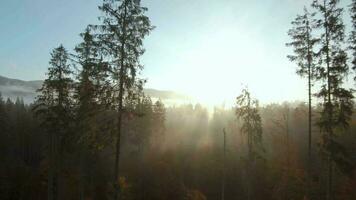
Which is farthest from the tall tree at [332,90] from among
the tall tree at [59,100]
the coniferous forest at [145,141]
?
the tall tree at [59,100]

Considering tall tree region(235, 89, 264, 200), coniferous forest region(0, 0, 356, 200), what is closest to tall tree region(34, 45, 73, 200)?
coniferous forest region(0, 0, 356, 200)

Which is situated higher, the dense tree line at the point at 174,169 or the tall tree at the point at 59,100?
the tall tree at the point at 59,100

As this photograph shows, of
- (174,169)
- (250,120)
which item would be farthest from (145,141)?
(250,120)

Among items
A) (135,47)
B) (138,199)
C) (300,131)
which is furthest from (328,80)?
(300,131)

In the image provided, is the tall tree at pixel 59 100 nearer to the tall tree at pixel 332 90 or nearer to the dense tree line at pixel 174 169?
the dense tree line at pixel 174 169

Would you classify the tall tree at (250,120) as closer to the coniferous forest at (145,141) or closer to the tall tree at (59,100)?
the coniferous forest at (145,141)

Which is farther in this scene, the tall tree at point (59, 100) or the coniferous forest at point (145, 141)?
the tall tree at point (59, 100)

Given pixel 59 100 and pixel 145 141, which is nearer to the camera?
pixel 59 100

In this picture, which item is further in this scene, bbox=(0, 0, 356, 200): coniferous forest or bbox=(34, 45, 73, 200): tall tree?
bbox=(34, 45, 73, 200): tall tree

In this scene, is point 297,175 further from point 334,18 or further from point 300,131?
point 300,131

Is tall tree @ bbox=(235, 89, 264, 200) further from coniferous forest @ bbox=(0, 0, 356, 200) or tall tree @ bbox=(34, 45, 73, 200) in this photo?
tall tree @ bbox=(34, 45, 73, 200)

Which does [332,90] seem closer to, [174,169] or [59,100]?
[59,100]

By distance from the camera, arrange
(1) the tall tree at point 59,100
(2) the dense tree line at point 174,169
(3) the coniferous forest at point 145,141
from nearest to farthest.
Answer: (3) the coniferous forest at point 145,141 < (1) the tall tree at point 59,100 < (2) the dense tree line at point 174,169

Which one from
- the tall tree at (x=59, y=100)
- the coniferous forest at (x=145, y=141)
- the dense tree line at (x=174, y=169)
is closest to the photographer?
the coniferous forest at (x=145, y=141)
